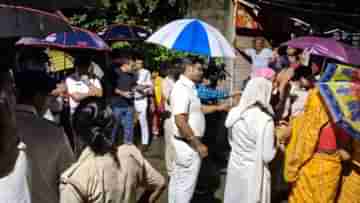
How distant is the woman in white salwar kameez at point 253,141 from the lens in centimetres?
590

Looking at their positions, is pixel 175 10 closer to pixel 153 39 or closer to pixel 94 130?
pixel 153 39

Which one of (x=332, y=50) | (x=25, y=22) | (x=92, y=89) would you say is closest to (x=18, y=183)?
(x=25, y=22)

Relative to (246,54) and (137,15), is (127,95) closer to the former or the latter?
(246,54)

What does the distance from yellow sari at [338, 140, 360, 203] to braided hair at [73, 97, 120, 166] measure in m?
2.76

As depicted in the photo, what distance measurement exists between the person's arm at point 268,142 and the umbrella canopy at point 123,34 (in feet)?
19.3

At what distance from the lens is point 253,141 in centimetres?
595

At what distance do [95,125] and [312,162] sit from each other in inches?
103

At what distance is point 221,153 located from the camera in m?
10.0

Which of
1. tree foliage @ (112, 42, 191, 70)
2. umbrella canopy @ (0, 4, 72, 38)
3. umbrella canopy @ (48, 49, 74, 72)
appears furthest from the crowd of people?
tree foliage @ (112, 42, 191, 70)

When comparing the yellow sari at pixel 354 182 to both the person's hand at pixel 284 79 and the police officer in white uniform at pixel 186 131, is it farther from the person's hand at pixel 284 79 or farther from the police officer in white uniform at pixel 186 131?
the person's hand at pixel 284 79

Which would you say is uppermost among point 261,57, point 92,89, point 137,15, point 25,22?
point 25,22

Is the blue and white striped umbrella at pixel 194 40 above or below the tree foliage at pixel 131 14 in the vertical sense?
above

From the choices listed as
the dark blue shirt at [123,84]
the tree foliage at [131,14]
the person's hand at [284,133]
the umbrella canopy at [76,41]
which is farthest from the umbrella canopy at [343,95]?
the tree foliage at [131,14]

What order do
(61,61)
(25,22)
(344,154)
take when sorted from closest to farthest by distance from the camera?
(25,22), (344,154), (61,61)
